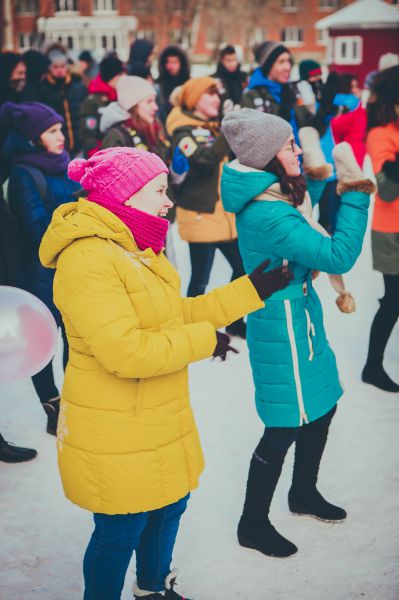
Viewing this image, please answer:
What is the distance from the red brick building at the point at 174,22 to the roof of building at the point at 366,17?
1575 centimetres

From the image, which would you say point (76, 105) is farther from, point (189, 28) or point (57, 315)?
point (189, 28)

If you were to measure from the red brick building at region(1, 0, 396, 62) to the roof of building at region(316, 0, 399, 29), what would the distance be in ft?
51.7

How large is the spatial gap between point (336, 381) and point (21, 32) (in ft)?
189

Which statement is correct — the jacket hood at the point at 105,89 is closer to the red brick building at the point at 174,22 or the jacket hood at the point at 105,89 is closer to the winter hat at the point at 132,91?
the winter hat at the point at 132,91

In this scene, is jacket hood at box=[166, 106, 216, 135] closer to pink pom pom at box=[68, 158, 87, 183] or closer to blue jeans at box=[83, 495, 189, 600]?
pink pom pom at box=[68, 158, 87, 183]

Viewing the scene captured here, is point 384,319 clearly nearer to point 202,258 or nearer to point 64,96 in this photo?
point 202,258

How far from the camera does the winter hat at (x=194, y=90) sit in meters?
5.70

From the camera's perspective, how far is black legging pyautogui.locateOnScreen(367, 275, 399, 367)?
479cm

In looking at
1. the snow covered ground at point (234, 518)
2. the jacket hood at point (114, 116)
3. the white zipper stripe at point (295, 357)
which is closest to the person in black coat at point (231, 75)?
the jacket hood at point (114, 116)

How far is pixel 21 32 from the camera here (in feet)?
183

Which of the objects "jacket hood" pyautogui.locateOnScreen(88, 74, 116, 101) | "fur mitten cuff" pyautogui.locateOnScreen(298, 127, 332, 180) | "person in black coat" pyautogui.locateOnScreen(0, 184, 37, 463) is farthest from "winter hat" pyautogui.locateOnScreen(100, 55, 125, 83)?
"fur mitten cuff" pyautogui.locateOnScreen(298, 127, 332, 180)

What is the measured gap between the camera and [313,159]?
3.70 metres

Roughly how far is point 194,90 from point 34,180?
77.9 inches

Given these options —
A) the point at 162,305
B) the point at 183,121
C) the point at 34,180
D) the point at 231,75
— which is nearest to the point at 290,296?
the point at 162,305
